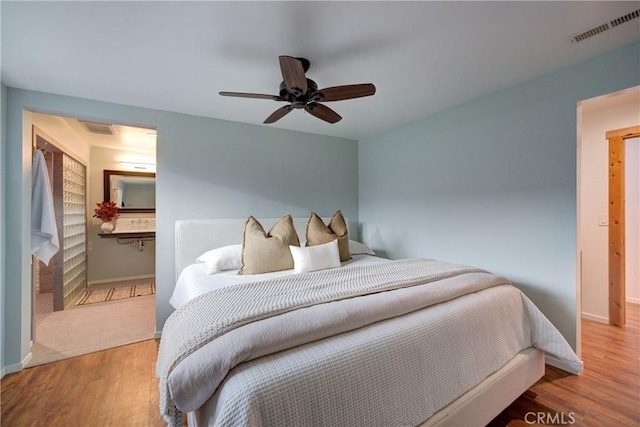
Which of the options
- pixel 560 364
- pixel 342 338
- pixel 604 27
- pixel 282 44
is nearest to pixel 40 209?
pixel 282 44

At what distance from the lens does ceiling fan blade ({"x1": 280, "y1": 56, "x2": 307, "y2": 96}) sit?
1.51 m

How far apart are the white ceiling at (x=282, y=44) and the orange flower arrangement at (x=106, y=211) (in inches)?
100

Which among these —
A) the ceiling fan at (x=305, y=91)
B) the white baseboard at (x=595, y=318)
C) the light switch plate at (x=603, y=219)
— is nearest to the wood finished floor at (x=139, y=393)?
the white baseboard at (x=595, y=318)

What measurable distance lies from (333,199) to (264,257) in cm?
184

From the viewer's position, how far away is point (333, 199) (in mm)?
3969

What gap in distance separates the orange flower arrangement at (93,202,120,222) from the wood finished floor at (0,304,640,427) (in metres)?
2.71

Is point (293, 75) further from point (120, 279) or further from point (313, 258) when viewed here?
point (120, 279)

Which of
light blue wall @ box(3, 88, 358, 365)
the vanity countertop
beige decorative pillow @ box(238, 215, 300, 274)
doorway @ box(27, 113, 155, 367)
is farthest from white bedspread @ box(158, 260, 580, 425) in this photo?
the vanity countertop

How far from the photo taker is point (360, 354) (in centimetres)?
111

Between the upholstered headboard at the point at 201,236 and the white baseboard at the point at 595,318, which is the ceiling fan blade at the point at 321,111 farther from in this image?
the white baseboard at the point at 595,318

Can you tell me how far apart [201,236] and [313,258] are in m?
1.28

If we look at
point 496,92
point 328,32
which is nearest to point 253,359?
point 328,32

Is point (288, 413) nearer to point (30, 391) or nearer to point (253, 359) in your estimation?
point (253, 359)

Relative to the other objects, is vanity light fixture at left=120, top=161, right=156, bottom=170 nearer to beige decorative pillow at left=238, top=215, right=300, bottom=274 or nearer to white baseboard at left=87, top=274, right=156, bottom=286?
white baseboard at left=87, top=274, right=156, bottom=286
